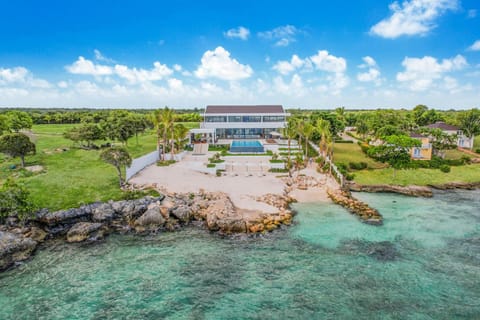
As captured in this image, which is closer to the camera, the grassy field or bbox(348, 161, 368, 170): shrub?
the grassy field

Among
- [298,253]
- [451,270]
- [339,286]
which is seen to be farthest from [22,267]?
[451,270]

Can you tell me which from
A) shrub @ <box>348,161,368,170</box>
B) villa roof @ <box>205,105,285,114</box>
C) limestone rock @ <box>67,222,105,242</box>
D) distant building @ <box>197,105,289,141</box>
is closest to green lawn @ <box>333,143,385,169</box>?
shrub @ <box>348,161,368,170</box>

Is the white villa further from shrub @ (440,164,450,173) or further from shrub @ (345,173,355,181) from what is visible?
shrub @ (440,164,450,173)

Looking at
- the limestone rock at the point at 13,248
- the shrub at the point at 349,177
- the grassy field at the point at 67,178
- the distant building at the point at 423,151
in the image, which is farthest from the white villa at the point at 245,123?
the limestone rock at the point at 13,248

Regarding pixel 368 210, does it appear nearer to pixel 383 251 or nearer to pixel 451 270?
pixel 383 251

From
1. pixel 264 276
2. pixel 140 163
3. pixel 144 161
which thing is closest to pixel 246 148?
pixel 144 161

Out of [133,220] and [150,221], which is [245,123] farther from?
[150,221]
